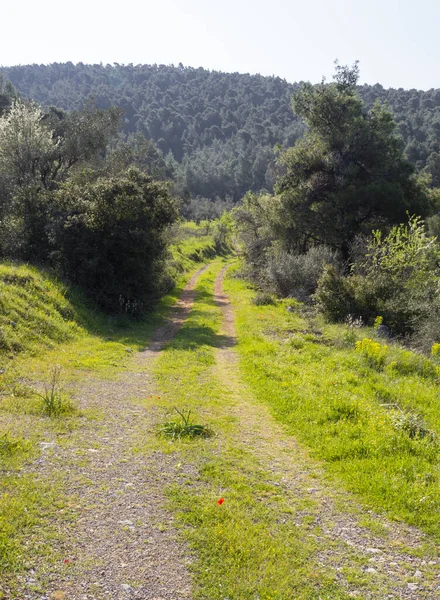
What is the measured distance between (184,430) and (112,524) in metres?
3.07

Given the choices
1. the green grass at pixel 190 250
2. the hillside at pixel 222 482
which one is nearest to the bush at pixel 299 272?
the green grass at pixel 190 250

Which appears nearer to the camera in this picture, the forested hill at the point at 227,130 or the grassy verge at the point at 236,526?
the grassy verge at the point at 236,526

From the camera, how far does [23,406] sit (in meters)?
8.62

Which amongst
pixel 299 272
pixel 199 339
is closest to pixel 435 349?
pixel 199 339

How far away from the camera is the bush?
2684 centimetres

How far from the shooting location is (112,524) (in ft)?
17.6

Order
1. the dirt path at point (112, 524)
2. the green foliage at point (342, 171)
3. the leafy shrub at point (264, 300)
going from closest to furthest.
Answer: the dirt path at point (112, 524)
the leafy shrub at point (264, 300)
the green foliage at point (342, 171)

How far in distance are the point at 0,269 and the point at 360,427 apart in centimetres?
1366

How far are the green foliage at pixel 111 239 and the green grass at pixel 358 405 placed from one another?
6180mm

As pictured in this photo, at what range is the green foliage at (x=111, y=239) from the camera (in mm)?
20266

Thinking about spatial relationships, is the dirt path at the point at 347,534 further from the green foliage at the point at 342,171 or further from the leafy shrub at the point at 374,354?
the green foliage at the point at 342,171

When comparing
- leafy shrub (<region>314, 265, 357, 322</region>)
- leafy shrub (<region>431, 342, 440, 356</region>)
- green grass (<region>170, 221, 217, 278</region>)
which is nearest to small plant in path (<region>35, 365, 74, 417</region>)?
leafy shrub (<region>431, 342, 440, 356</region>)

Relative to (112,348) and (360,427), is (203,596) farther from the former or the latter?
(112,348)

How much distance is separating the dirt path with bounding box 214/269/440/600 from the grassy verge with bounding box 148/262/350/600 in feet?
0.59
